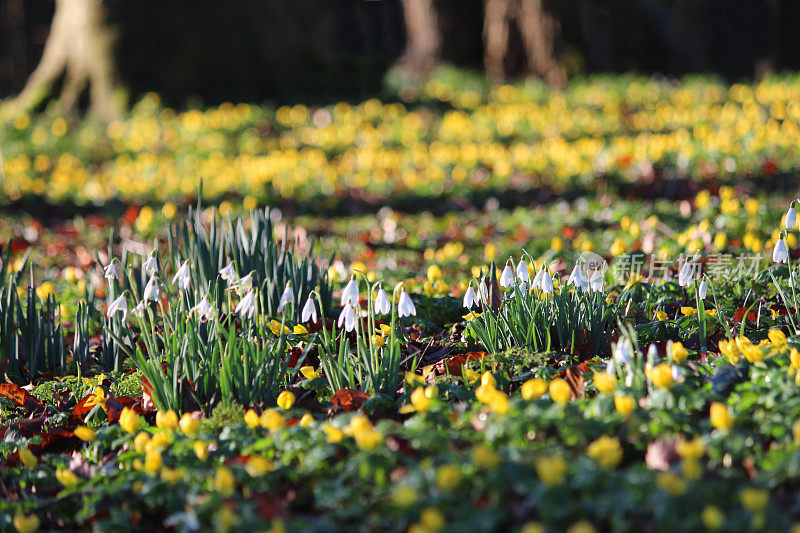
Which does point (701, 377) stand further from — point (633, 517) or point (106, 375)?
point (106, 375)

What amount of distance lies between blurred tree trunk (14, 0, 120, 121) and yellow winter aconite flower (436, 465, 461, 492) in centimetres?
955

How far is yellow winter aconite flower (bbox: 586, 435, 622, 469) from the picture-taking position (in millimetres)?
1680

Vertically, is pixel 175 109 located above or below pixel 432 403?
above

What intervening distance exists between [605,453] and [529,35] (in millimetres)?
11753

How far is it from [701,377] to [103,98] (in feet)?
31.9

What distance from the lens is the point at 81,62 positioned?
34.0 feet

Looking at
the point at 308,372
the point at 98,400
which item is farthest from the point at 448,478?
the point at 98,400

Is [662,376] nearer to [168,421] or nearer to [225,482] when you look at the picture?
[225,482]

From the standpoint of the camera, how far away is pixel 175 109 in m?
10.5

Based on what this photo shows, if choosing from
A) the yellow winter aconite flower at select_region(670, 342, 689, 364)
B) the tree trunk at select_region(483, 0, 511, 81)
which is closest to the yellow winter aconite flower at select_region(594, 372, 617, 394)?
the yellow winter aconite flower at select_region(670, 342, 689, 364)

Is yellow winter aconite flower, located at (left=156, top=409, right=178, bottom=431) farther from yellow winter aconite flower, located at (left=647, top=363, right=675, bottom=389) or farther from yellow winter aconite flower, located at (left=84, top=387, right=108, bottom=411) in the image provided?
yellow winter aconite flower, located at (left=647, top=363, right=675, bottom=389)

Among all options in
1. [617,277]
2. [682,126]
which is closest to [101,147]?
[682,126]

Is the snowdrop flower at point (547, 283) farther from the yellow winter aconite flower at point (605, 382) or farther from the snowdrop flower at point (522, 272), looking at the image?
the yellow winter aconite flower at point (605, 382)

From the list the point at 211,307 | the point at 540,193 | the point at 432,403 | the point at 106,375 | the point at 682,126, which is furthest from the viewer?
the point at 682,126
